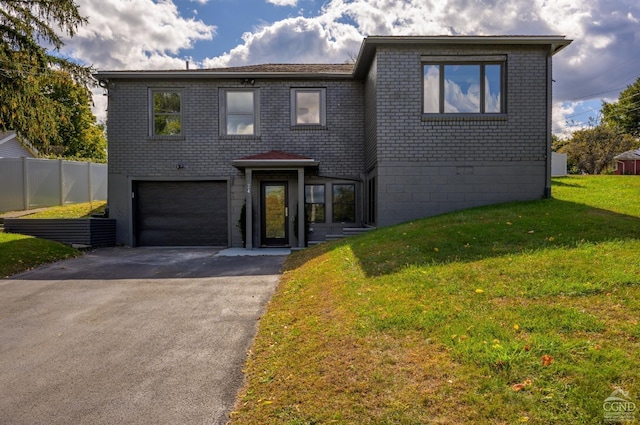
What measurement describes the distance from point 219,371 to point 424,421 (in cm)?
209

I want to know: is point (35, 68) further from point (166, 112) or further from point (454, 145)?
point (454, 145)

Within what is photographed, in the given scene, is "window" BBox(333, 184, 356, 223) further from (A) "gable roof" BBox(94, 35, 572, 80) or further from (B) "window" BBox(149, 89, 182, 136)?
(B) "window" BBox(149, 89, 182, 136)

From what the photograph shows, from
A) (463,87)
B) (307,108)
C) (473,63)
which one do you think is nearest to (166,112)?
(307,108)

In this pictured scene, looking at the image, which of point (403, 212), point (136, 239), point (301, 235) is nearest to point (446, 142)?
point (403, 212)

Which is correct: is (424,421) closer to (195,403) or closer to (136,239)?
(195,403)

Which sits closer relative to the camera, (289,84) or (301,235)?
(301,235)

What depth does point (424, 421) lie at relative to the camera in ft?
8.75

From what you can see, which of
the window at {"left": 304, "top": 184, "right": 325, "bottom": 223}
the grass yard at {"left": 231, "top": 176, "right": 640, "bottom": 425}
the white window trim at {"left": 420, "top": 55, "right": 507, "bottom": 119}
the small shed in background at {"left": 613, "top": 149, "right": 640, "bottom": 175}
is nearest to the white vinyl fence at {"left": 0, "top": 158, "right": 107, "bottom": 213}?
the window at {"left": 304, "top": 184, "right": 325, "bottom": 223}

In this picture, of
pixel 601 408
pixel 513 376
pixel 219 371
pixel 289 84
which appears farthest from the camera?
pixel 289 84

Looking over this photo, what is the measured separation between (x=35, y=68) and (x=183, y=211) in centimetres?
689

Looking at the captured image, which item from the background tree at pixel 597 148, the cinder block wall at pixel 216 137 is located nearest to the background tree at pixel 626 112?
the background tree at pixel 597 148

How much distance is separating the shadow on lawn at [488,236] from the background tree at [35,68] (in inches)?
421

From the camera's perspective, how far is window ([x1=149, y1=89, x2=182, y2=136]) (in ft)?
45.7

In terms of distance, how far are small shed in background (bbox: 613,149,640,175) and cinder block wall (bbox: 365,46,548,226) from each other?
32903 mm
